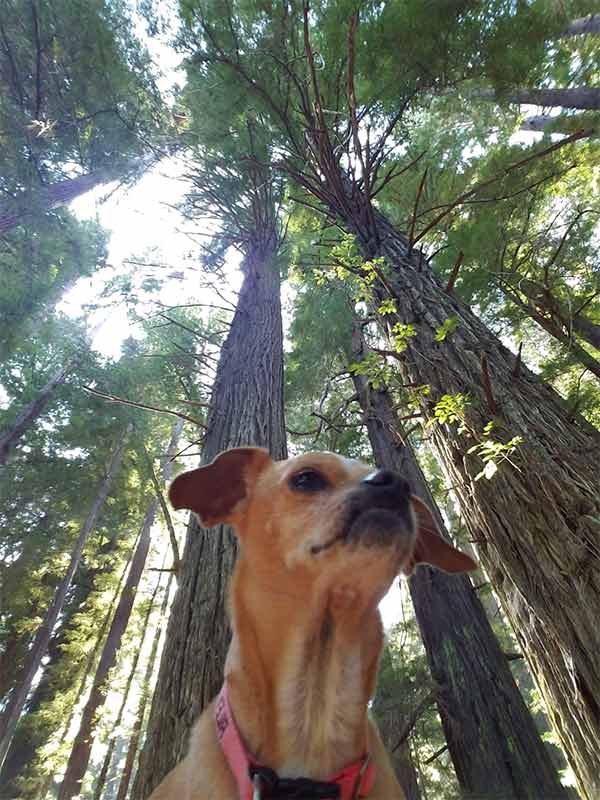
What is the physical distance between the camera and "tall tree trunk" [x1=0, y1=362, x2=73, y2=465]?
413 inches

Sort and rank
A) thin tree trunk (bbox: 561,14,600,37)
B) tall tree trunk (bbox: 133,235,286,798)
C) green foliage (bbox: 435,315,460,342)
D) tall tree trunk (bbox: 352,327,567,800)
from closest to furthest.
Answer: tall tree trunk (bbox: 133,235,286,798) < green foliage (bbox: 435,315,460,342) < tall tree trunk (bbox: 352,327,567,800) < thin tree trunk (bbox: 561,14,600,37)

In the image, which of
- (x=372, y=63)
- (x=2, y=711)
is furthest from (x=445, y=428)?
(x=2, y=711)

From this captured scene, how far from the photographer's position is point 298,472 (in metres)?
2.03

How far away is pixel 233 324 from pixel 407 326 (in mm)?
3524

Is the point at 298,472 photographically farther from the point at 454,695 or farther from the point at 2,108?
the point at 2,108

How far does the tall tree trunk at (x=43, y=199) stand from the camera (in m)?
9.13

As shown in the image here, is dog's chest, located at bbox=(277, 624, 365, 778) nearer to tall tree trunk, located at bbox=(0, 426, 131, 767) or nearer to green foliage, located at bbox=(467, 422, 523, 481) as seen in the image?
green foliage, located at bbox=(467, 422, 523, 481)

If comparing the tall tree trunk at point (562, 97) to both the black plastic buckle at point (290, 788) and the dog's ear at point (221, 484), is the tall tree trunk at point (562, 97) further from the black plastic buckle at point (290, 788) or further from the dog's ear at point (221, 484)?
the black plastic buckle at point (290, 788)

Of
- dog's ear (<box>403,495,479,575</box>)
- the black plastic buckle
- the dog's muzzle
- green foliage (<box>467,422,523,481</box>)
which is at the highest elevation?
green foliage (<box>467,422,523,481</box>)

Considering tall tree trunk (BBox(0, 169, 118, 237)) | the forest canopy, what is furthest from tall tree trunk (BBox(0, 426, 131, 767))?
tall tree trunk (BBox(0, 169, 118, 237))

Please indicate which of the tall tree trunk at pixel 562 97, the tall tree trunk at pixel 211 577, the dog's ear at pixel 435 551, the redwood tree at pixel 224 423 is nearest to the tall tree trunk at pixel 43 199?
the redwood tree at pixel 224 423

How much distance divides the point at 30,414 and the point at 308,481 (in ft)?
37.9

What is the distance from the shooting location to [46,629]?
10.1 metres

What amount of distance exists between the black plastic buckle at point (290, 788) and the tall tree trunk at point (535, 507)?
120 cm
